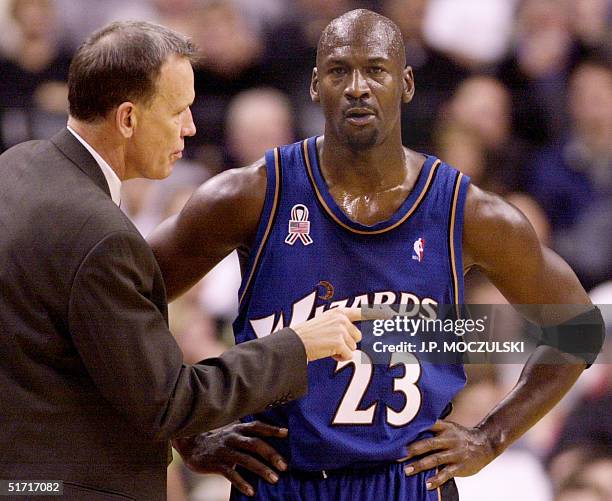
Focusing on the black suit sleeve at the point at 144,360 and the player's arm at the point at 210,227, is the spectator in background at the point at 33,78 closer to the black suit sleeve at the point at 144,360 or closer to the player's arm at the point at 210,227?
the player's arm at the point at 210,227

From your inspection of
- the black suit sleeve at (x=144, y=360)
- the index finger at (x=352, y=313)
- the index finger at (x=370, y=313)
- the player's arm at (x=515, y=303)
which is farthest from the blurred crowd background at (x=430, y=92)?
the black suit sleeve at (x=144, y=360)

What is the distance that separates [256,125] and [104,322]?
8.11 ft

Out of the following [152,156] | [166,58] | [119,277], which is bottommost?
[119,277]

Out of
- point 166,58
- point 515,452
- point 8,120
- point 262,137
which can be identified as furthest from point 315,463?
point 8,120

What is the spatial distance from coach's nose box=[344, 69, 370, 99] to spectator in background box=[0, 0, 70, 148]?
219 cm

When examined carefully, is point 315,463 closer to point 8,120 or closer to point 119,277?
point 119,277

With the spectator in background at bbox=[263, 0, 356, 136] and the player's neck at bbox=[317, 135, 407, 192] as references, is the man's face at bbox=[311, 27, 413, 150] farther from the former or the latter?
the spectator in background at bbox=[263, 0, 356, 136]

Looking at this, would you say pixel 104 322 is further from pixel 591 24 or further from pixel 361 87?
pixel 591 24

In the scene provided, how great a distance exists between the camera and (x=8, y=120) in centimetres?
422

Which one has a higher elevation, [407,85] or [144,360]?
[407,85]

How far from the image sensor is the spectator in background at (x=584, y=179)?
13.5 feet

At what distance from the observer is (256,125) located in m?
4.24

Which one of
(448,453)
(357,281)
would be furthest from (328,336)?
(448,453)

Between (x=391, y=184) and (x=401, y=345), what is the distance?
0.38 meters
